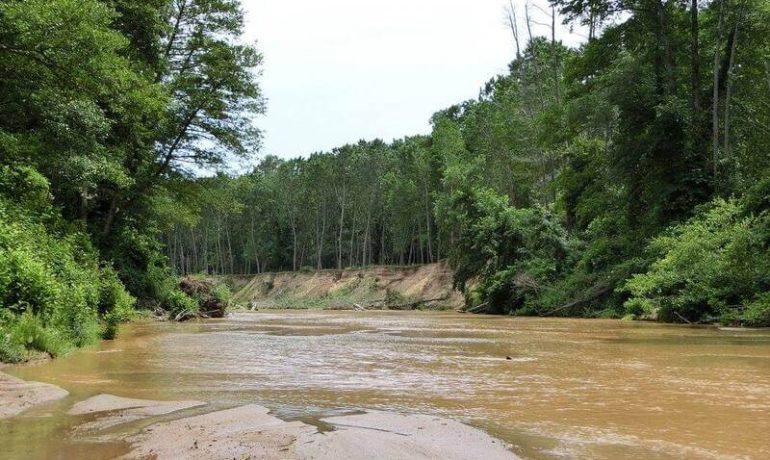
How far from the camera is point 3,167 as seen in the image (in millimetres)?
13039

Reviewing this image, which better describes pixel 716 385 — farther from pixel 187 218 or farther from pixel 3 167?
pixel 187 218

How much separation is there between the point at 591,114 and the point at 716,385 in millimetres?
21706

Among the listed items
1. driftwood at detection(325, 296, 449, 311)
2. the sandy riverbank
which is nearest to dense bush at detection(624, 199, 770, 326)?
the sandy riverbank

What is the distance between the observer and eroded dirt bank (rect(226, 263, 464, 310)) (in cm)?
4825

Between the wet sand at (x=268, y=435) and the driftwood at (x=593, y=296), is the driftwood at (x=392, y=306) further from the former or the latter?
the wet sand at (x=268, y=435)

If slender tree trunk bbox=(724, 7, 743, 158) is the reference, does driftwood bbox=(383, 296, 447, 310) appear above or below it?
below

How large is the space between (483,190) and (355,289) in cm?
2510

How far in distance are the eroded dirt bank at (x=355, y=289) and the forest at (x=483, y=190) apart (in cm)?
1102

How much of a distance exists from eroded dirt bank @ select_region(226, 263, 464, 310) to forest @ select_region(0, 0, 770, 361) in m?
11.0

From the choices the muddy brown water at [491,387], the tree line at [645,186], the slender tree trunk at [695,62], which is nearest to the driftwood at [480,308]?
the tree line at [645,186]

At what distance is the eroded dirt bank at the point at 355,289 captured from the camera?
48.2m

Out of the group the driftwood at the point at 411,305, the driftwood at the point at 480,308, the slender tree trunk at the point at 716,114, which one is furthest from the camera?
the driftwood at the point at 411,305

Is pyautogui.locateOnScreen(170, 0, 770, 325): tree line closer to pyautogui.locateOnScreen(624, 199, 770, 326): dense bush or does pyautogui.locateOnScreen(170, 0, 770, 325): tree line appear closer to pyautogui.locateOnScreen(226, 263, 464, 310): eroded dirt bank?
pyautogui.locateOnScreen(624, 199, 770, 326): dense bush

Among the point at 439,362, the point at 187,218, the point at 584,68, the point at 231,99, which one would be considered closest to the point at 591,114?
the point at 584,68
